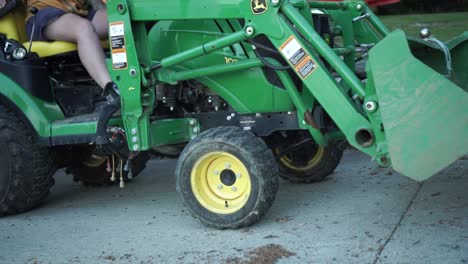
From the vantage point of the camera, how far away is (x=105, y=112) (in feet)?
17.0

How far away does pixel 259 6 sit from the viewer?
188 inches

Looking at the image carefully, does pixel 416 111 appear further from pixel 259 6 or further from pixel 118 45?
pixel 118 45

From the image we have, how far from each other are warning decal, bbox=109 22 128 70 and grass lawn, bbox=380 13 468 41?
529cm

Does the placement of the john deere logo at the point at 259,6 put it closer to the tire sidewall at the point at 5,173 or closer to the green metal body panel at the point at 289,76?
the green metal body panel at the point at 289,76

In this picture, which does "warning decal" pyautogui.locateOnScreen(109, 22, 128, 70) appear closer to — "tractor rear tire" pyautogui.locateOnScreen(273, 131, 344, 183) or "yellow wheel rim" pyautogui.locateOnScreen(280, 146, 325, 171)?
"tractor rear tire" pyautogui.locateOnScreen(273, 131, 344, 183)

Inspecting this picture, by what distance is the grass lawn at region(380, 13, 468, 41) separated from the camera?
384 inches

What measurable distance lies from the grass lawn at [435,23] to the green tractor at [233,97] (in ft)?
14.0

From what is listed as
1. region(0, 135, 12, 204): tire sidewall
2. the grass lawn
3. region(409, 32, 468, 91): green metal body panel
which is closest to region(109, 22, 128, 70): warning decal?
region(0, 135, 12, 204): tire sidewall

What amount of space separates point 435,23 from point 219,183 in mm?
6827

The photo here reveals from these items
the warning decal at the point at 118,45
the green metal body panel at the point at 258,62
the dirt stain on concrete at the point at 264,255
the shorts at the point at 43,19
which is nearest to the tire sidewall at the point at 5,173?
the shorts at the point at 43,19

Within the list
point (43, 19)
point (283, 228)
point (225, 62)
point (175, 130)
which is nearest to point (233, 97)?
point (225, 62)

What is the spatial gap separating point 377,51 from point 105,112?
6.25 ft

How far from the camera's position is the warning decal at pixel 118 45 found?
16.8 feet

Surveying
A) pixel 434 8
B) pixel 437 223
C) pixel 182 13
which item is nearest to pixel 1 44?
pixel 182 13
